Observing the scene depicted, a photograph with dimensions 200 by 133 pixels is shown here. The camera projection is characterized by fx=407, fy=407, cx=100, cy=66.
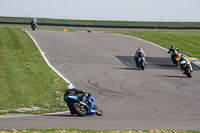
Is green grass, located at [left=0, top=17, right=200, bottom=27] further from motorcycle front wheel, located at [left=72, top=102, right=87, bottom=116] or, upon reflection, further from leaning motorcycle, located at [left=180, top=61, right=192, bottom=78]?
motorcycle front wheel, located at [left=72, top=102, right=87, bottom=116]

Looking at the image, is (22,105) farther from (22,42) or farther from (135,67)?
(22,42)

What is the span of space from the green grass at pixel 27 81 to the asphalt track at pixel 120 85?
1.30 m

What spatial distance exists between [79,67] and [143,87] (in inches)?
291

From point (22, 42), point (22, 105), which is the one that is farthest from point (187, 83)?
point (22, 42)

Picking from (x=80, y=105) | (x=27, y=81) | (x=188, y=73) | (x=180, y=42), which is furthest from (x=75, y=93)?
(x=180, y=42)

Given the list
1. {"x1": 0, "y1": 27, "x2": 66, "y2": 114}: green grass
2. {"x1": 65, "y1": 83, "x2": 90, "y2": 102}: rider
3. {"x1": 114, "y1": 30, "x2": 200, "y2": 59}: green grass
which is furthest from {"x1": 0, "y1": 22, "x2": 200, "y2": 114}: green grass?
{"x1": 65, "y1": 83, "x2": 90, "y2": 102}: rider

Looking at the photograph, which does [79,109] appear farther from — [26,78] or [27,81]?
[26,78]

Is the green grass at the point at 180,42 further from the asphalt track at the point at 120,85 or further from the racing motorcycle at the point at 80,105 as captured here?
the racing motorcycle at the point at 80,105

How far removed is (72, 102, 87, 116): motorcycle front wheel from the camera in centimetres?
1416

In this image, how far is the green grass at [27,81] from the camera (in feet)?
59.0

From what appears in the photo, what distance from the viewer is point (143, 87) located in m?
→ 22.7

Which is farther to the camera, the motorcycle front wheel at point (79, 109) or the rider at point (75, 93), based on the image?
the rider at point (75, 93)

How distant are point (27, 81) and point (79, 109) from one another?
8.27 meters

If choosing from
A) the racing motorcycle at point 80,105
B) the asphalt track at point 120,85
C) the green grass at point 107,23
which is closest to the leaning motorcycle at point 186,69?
the asphalt track at point 120,85
